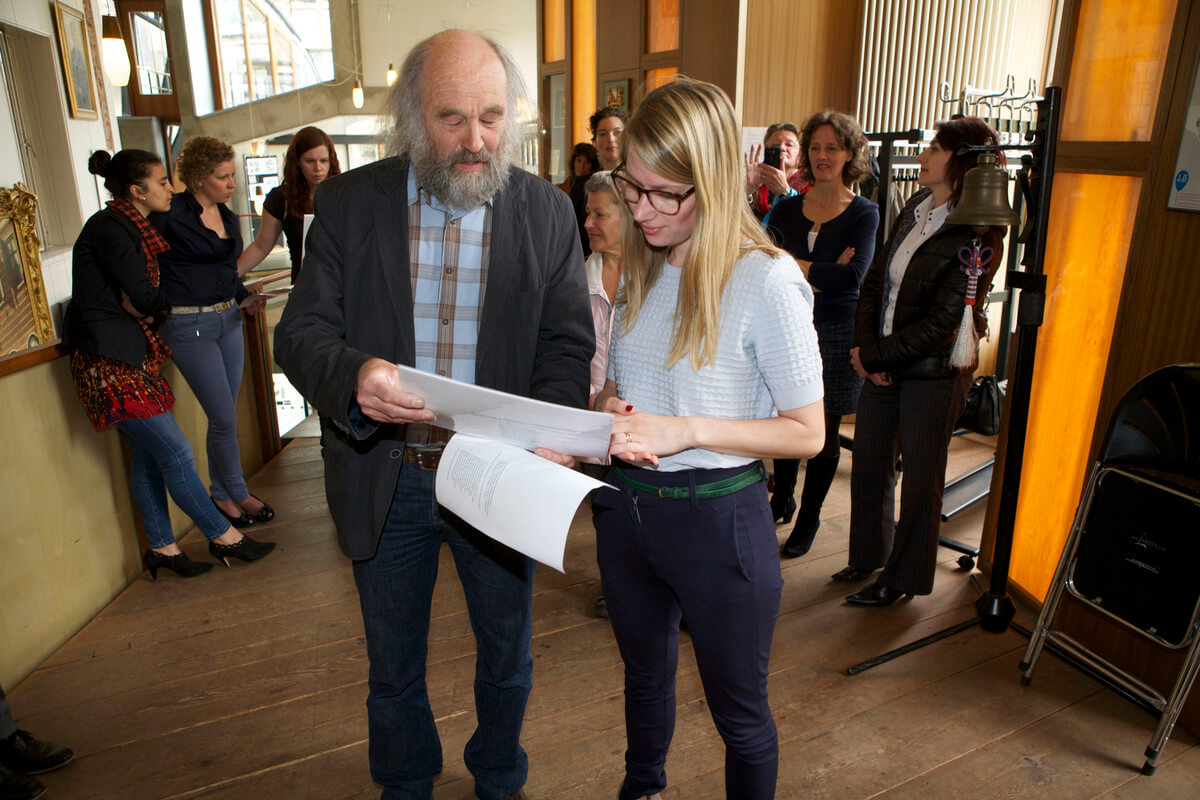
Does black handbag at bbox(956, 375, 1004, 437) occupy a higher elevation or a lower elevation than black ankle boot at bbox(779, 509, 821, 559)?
higher

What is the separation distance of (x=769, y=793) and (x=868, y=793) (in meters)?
0.68

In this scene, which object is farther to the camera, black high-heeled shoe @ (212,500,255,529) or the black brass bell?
black high-heeled shoe @ (212,500,255,529)

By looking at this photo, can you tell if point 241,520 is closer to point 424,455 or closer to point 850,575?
point 424,455

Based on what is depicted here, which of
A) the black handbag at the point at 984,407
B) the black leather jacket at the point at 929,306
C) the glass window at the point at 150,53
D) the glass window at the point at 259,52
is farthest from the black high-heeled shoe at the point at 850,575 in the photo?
the glass window at the point at 259,52

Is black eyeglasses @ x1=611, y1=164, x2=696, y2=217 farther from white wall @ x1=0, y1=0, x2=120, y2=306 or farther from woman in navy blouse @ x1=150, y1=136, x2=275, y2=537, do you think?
white wall @ x1=0, y1=0, x2=120, y2=306

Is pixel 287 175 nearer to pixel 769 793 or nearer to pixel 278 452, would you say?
pixel 278 452

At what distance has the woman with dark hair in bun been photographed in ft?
9.14

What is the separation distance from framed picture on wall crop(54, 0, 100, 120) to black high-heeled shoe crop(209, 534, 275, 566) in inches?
80.4

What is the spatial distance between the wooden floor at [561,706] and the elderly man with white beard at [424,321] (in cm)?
60

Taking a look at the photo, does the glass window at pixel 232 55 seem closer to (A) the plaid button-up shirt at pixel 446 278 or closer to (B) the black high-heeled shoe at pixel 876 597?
(A) the plaid button-up shirt at pixel 446 278

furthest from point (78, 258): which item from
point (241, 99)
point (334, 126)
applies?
point (334, 126)

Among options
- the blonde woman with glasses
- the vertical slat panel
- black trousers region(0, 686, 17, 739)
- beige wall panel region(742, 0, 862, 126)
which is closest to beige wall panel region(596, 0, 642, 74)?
beige wall panel region(742, 0, 862, 126)

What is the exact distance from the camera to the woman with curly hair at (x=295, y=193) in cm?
358

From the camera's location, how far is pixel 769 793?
153 cm
